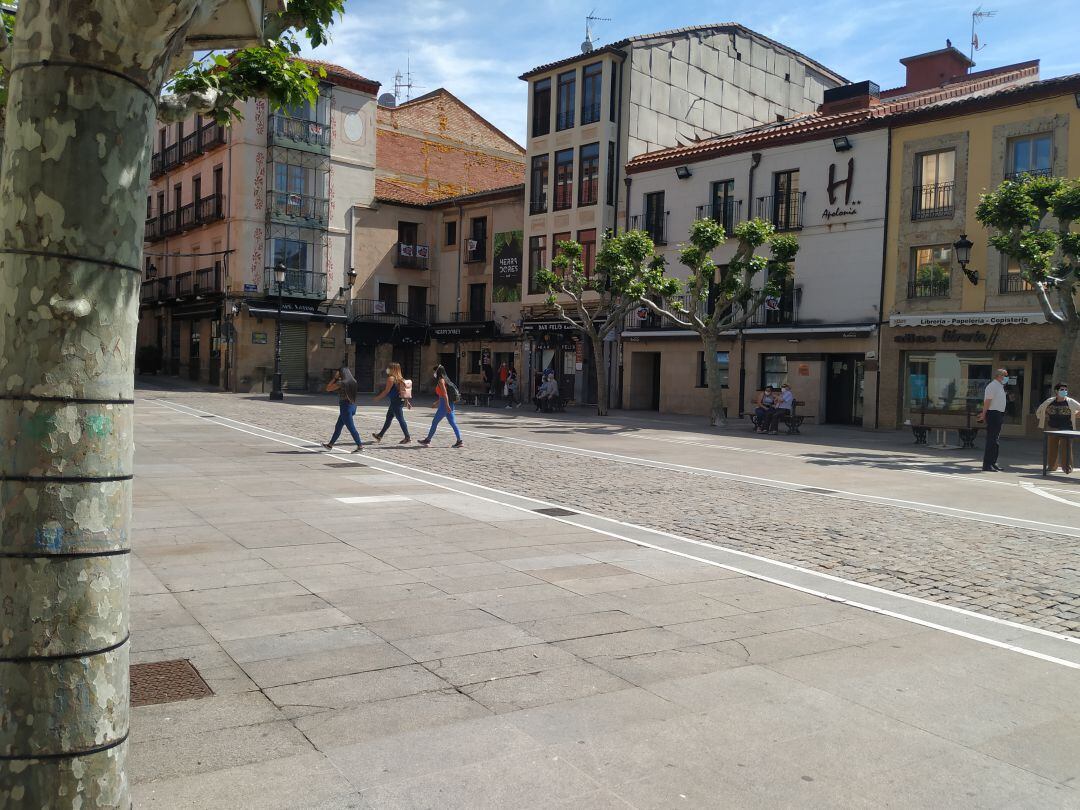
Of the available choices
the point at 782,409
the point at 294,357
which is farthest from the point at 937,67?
the point at 294,357

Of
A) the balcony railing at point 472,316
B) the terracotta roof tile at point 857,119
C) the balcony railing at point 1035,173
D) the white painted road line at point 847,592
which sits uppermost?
the terracotta roof tile at point 857,119

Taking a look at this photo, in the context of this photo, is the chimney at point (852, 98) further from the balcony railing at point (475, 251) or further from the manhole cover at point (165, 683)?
the manhole cover at point (165, 683)

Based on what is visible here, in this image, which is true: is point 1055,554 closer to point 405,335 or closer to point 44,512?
point 44,512

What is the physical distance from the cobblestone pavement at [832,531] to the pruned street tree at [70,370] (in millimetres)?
6152

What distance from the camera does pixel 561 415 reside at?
30.7 meters

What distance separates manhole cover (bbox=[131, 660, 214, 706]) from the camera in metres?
4.33

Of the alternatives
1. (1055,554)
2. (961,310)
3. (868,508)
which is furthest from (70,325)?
(961,310)

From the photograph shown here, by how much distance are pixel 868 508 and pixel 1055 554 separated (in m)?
2.77

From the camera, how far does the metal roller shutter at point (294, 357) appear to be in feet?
136

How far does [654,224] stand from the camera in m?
35.1

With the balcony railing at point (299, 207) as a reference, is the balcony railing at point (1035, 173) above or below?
below

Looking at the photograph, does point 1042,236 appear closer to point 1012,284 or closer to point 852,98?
point 1012,284

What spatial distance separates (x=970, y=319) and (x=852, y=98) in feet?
37.6

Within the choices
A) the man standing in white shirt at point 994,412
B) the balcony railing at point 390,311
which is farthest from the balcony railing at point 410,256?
the man standing in white shirt at point 994,412
